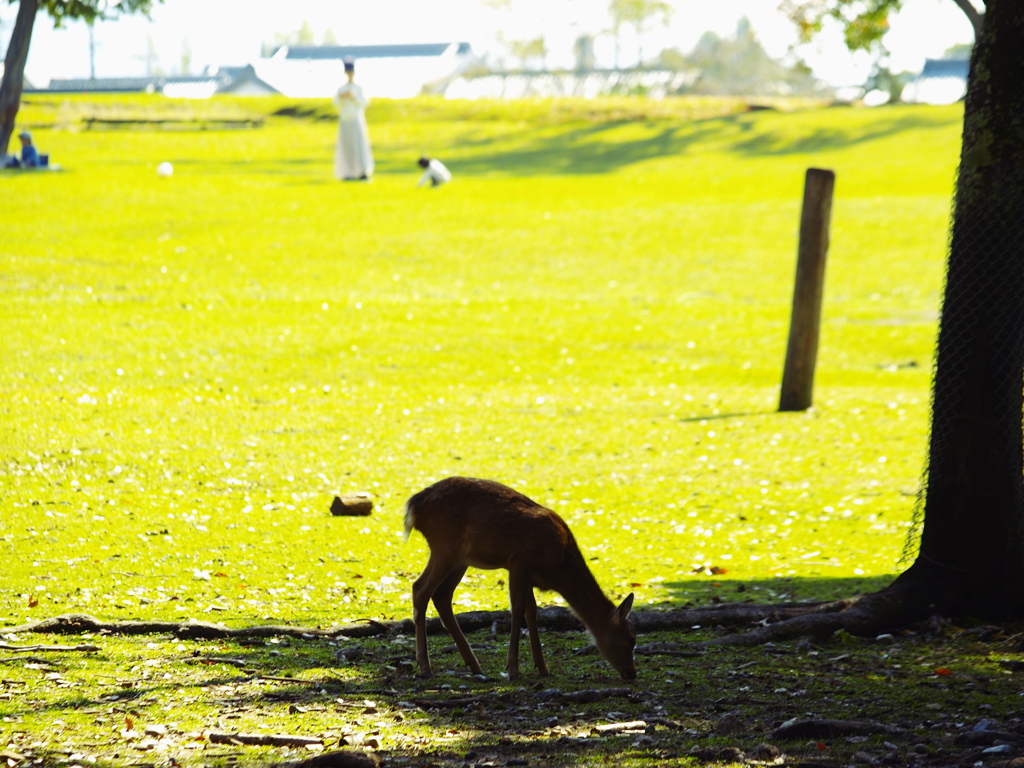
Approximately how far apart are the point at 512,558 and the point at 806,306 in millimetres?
11762

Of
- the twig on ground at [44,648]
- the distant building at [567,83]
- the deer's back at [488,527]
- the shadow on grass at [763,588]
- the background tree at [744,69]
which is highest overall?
the background tree at [744,69]

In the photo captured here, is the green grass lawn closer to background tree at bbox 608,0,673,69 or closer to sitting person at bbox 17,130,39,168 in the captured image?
sitting person at bbox 17,130,39,168

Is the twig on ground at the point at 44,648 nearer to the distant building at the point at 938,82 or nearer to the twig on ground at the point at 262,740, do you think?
the twig on ground at the point at 262,740

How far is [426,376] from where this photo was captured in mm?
18531

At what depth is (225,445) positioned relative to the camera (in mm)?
13422

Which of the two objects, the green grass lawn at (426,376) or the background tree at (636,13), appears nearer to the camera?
the green grass lawn at (426,376)

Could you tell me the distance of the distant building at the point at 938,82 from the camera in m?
91.6

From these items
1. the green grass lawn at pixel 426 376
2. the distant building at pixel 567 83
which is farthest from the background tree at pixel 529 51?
the green grass lawn at pixel 426 376

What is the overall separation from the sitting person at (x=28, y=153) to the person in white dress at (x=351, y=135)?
9.26 m

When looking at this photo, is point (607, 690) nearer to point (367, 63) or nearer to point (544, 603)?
point (544, 603)

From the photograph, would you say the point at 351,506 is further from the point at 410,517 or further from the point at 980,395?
the point at 980,395

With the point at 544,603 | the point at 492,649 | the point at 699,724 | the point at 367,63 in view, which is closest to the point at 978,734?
the point at 699,724

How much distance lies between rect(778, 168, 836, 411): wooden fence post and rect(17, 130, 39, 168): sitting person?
27.3 meters

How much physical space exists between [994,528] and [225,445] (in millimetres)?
8552
